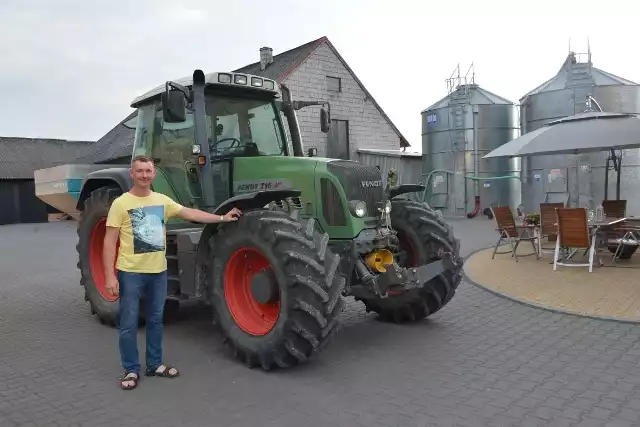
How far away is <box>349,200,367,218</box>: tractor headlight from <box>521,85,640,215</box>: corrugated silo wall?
11036mm

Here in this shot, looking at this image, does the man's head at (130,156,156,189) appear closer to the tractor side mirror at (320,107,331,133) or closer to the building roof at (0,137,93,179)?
the tractor side mirror at (320,107,331,133)

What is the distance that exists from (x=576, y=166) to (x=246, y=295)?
12.2 meters

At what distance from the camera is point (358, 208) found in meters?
4.91

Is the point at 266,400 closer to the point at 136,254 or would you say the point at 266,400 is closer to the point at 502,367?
the point at 136,254

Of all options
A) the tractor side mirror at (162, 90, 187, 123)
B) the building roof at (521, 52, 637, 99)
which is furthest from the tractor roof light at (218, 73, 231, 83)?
the building roof at (521, 52, 637, 99)

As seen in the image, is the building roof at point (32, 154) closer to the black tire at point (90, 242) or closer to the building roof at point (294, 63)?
the building roof at point (294, 63)

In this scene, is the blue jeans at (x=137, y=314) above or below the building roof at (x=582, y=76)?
below

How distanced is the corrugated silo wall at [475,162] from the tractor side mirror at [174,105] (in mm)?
16848

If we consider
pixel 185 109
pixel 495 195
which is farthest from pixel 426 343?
pixel 495 195

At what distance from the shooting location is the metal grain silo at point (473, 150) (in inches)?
798

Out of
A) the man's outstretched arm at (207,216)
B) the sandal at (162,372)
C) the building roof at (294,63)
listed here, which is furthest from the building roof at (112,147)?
the sandal at (162,372)

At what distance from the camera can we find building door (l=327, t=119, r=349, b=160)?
83.7 ft

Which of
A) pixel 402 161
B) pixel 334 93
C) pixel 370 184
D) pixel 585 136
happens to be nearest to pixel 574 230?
pixel 585 136

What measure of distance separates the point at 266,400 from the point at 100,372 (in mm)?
1531
